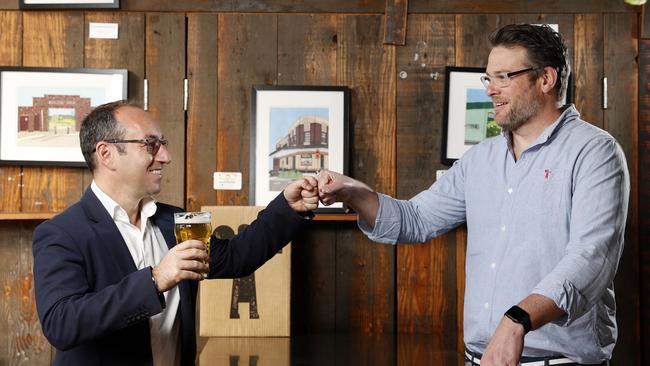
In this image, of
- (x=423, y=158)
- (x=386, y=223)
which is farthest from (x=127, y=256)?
(x=423, y=158)

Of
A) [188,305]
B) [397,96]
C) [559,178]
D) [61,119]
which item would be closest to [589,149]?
[559,178]

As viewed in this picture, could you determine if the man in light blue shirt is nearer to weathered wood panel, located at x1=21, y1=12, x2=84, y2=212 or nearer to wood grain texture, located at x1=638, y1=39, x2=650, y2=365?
wood grain texture, located at x1=638, y1=39, x2=650, y2=365

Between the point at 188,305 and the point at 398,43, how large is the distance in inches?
70.3

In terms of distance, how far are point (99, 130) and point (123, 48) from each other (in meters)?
1.35

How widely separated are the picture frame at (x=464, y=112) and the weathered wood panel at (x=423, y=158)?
0.04 meters

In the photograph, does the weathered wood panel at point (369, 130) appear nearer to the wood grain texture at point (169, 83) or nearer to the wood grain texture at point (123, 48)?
the wood grain texture at point (169, 83)

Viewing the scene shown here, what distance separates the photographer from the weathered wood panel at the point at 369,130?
3.46m

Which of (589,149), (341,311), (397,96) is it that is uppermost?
(397,96)

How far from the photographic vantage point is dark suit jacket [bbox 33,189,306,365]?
71.5 inches

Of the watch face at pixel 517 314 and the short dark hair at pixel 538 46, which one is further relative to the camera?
the short dark hair at pixel 538 46

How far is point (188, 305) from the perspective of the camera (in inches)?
83.6

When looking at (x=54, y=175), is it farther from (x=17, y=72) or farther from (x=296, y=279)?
(x=296, y=279)

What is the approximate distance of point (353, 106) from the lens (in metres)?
3.46

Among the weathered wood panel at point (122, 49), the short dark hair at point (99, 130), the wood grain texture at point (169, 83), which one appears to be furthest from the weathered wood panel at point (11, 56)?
the short dark hair at point (99, 130)
